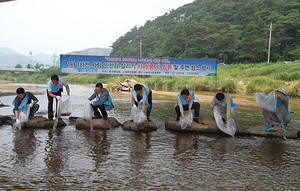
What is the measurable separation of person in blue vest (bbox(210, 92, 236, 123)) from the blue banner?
153cm

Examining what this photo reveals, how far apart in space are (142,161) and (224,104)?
344 centimetres

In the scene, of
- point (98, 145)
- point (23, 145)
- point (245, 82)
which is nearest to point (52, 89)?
point (23, 145)

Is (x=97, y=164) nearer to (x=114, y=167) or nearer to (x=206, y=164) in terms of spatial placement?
(x=114, y=167)

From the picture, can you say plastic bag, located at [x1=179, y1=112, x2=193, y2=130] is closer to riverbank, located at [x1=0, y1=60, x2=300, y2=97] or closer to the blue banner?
the blue banner

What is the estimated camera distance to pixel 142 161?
4.59 meters

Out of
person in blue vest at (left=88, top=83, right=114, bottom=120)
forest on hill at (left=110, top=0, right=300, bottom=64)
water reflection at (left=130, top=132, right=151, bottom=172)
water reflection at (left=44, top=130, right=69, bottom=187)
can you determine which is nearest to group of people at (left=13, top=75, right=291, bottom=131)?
person in blue vest at (left=88, top=83, right=114, bottom=120)

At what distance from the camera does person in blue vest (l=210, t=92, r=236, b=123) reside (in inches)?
268

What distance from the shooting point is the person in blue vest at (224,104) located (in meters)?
6.81

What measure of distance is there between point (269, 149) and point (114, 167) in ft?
11.1

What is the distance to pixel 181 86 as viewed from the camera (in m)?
29.0

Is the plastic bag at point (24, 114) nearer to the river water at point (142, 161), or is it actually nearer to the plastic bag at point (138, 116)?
the river water at point (142, 161)

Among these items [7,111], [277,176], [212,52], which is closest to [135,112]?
[277,176]

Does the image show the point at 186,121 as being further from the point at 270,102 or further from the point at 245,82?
the point at 245,82

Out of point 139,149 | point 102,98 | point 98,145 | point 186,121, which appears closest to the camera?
point 139,149
